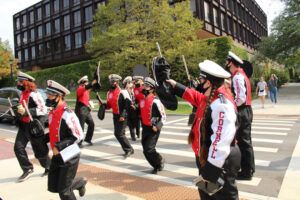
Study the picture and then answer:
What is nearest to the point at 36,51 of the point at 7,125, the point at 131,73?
the point at 131,73

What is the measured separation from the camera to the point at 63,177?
447cm

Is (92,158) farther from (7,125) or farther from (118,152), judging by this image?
(7,125)

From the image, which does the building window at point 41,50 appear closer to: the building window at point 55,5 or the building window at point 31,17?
the building window at point 31,17

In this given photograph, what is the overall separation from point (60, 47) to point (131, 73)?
34672 mm

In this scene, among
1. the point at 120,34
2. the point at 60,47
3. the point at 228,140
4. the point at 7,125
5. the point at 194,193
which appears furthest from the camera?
the point at 60,47

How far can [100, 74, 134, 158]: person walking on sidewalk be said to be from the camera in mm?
8281

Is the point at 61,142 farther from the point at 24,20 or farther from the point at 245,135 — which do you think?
the point at 24,20

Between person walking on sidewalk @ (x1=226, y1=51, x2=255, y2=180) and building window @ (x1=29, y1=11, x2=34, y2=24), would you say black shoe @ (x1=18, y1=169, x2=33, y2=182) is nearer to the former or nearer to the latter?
person walking on sidewalk @ (x1=226, y1=51, x2=255, y2=180)

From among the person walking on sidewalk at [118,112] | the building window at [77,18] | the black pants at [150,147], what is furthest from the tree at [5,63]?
the black pants at [150,147]

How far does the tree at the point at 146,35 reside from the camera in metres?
25.4

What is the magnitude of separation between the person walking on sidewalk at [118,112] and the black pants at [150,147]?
1.53 m

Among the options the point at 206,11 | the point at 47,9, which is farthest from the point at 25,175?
the point at 47,9

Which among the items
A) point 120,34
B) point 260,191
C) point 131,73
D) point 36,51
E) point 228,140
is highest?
point 36,51

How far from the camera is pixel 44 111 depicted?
6.89 m
